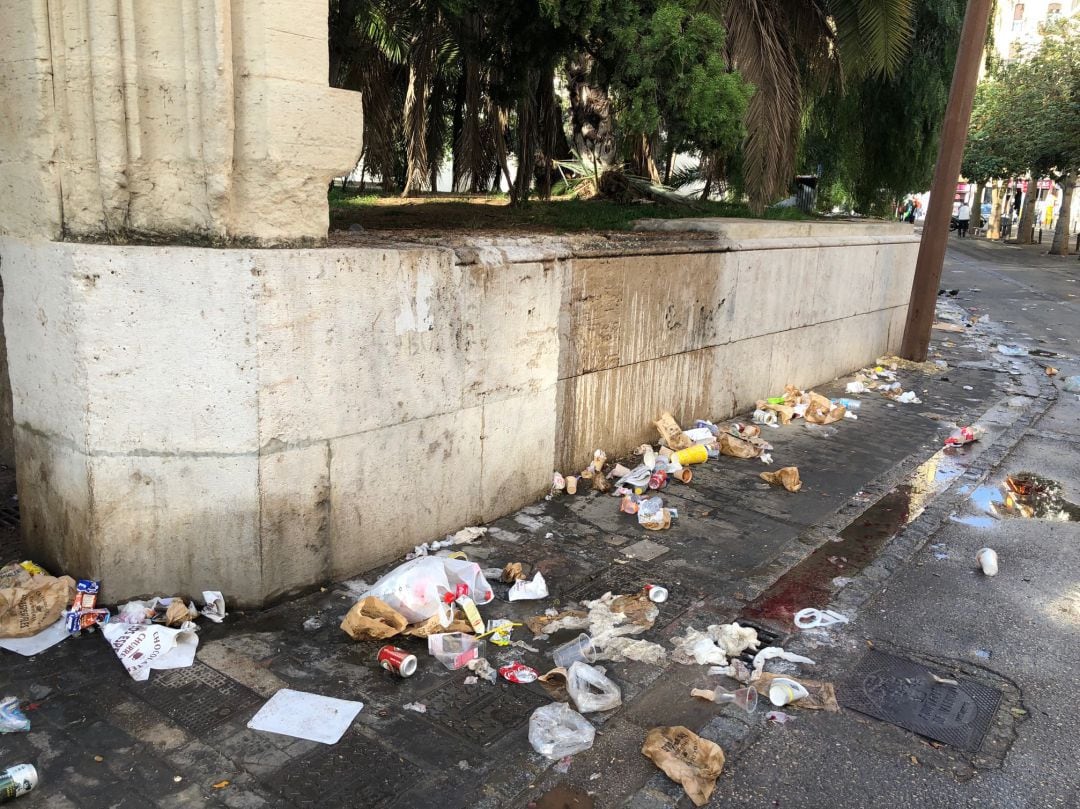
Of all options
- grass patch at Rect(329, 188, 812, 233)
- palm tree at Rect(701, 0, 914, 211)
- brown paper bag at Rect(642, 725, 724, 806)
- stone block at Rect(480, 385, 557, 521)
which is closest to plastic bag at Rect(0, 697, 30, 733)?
brown paper bag at Rect(642, 725, 724, 806)

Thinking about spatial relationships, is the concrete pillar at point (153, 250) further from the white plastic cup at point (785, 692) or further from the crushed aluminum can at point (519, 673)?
the white plastic cup at point (785, 692)

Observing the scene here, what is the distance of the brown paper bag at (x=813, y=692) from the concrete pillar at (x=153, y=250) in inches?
89.9

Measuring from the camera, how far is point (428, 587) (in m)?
3.94

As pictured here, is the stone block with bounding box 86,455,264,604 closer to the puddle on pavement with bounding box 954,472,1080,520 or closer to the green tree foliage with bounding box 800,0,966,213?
the puddle on pavement with bounding box 954,472,1080,520

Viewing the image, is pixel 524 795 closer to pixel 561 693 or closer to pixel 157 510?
pixel 561 693

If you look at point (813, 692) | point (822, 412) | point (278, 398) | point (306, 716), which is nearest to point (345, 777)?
point (306, 716)

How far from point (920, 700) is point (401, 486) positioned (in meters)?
2.64

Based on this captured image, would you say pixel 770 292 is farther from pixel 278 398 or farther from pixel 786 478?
pixel 278 398

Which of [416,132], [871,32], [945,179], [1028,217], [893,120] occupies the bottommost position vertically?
[1028,217]

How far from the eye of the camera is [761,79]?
8.11 m

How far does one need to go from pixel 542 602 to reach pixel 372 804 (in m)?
1.59

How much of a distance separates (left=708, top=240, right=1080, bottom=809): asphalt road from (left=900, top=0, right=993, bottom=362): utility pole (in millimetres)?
4340

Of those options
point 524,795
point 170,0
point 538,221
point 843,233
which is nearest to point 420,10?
point 538,221

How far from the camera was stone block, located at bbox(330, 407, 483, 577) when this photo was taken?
4199 mm
